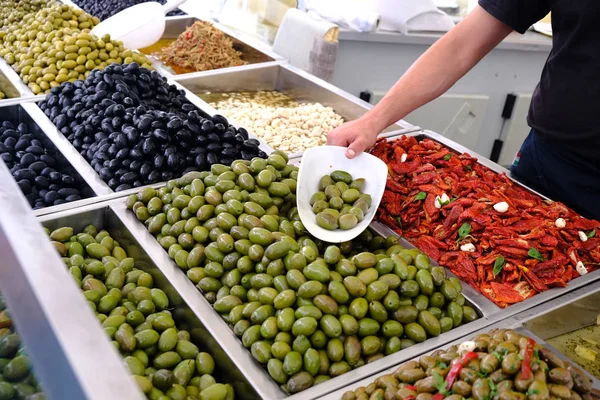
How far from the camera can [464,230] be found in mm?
1899

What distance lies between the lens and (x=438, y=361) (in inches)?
51.1

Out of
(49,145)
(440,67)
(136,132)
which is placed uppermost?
(440,67)

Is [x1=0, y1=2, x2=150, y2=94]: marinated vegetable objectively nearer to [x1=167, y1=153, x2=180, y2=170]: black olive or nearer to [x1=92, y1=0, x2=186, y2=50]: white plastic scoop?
[x1=92, y1=0, x2=186, y2=50]: white plastic scoop

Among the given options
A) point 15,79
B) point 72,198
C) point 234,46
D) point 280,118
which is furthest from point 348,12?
point 72,198

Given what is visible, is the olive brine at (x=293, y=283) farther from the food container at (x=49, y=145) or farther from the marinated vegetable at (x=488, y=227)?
the food container at (x=49, y=145)

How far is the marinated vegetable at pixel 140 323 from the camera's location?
4.40 feet

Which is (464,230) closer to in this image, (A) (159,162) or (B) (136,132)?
(A) (159,162)

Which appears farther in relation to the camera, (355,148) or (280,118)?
(280,118)

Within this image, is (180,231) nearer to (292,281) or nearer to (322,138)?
(292,281)

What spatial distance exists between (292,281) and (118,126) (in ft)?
4.09

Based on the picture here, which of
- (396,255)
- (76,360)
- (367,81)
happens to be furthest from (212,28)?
(76,360)

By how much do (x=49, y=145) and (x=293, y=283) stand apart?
160 centimetres

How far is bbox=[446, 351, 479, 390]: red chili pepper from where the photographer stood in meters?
1.18

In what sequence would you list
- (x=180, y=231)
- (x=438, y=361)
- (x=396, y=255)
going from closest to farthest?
(x=438, y=361), (x=396, y=255), (x=180, y=231)
